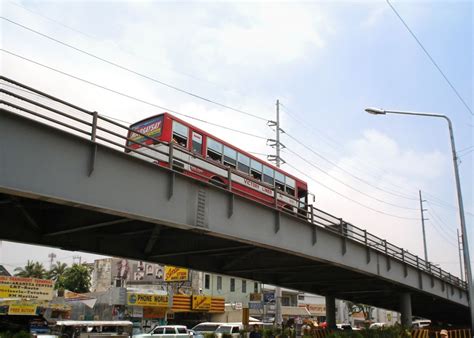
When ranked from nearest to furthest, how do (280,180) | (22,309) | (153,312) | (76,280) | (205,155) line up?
(205,155) < (280,180) < (22,309) < (153,312) < (76,280)

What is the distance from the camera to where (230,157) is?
87.9 feet

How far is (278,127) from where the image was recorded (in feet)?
150

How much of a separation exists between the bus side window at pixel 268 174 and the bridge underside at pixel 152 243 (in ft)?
19.1

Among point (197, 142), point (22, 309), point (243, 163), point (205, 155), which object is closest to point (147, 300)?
point (22, 309)

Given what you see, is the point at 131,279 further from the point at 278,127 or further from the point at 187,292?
the point at 278,127

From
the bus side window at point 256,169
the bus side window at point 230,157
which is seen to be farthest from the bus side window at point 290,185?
the bus side window at point 230,157

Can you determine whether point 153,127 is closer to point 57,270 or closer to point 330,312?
point 330,312

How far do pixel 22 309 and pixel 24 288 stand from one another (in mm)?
2301

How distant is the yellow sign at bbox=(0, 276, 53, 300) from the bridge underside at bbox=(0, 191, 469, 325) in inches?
865

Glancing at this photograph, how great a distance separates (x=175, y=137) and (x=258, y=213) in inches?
278

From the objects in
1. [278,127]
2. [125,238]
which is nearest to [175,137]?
[125,238]

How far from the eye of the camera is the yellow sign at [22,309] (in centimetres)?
3703

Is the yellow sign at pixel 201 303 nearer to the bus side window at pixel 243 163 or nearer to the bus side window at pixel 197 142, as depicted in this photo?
the bus side window at pixel 243 163

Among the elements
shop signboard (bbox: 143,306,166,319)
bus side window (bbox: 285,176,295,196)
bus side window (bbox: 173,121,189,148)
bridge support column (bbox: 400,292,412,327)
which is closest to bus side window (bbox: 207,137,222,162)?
bus side window (bbox: 173,121,189,148)
